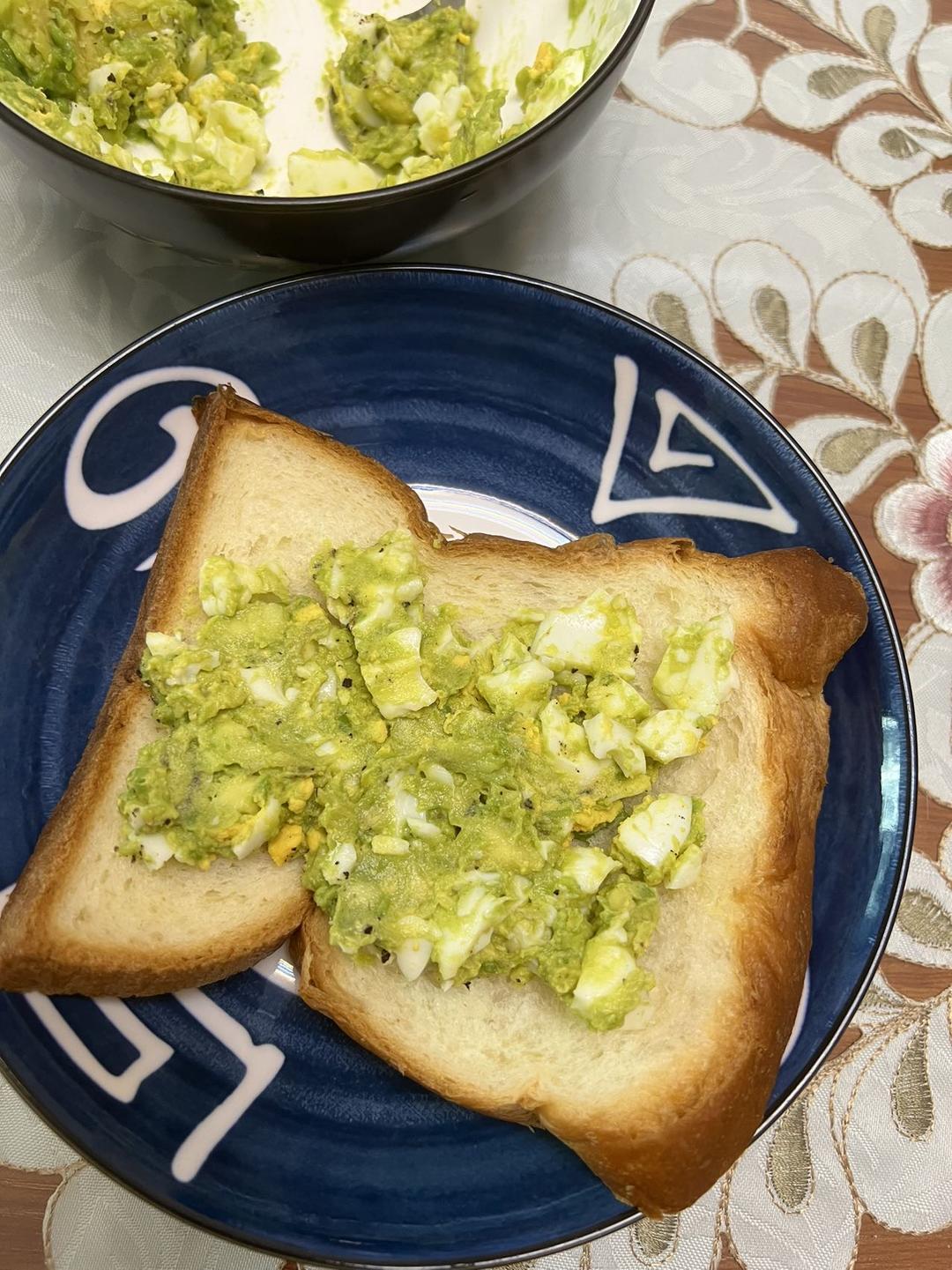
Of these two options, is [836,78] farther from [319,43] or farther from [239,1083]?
[239,1083]

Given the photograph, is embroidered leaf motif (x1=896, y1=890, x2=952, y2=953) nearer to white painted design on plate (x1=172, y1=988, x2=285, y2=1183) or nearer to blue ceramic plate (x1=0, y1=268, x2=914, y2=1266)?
blue ceramic plate (x1=0, y1=268, x2=914, y2=1266)

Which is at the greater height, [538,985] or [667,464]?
[667,464]

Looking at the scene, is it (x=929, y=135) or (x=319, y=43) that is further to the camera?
(x=929, y=135)

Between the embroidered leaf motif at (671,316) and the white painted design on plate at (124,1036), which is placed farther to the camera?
the embroidered leaf motif at (671,316)

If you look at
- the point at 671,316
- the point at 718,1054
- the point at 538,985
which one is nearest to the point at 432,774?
the point at 538,985

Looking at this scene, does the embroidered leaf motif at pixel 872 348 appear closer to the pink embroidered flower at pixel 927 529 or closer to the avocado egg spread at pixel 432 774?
the pink embroidered flower at pixel 927 529

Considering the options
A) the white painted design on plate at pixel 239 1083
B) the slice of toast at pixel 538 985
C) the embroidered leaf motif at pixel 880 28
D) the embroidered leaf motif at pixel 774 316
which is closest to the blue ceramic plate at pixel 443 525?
the white painted design on plate at pixel 239 1083
